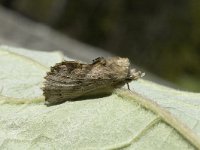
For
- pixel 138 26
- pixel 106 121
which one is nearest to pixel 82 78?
pixel 106 121

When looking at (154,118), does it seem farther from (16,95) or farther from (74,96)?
(16,95)

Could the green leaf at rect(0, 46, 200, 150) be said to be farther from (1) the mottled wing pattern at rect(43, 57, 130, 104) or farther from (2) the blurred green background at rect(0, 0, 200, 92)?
(2) the blurred green background at rect(0, 0, 200, 92)

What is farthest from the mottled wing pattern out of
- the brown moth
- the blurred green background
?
the blurred green background

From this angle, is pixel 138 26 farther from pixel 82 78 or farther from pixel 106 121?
pixel 106 121

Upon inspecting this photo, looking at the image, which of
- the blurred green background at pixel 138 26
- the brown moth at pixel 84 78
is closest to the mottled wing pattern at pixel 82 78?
the brown moth at pixel 84 78

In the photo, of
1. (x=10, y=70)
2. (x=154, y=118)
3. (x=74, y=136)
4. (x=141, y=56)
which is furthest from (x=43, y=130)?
(x=141, y=56)

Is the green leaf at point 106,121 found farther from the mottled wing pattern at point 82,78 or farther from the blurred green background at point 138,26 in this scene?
the blurred green background at point 138,26
